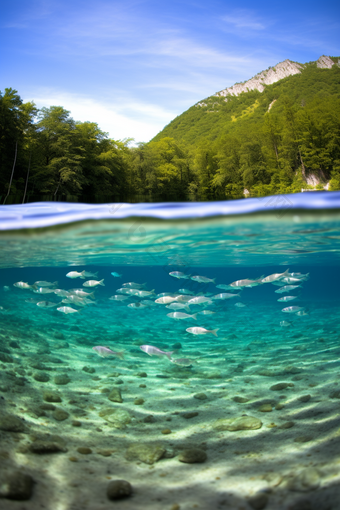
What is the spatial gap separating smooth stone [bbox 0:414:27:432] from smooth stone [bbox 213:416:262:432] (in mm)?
2708

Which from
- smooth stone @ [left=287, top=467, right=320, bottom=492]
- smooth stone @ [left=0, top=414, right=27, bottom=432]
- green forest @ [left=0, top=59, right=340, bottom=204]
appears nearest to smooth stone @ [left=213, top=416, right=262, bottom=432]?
smooth stone @ [left=287, top=467, right=320, bottom=492]

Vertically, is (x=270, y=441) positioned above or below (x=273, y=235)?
below

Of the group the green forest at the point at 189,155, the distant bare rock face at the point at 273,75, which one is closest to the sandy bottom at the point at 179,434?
the green forest at the point at 189,155

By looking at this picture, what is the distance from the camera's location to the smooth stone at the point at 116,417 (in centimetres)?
454

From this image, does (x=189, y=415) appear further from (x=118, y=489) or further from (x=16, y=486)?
(x=16, y=486)

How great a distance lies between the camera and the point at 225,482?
3.06 metres

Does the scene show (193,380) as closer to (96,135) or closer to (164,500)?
(164,500)

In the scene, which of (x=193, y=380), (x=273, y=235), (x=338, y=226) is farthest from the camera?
(x=273, y=235)

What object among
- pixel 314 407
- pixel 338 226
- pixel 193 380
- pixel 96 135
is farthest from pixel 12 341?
pixel 96 135

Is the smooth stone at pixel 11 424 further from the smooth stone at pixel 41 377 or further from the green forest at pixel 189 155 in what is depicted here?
the green forest at pixel 189 155

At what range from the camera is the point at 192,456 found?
3531mm

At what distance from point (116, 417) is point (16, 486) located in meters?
2.02

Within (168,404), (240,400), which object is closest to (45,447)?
(168,404)

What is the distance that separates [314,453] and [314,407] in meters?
1.48
